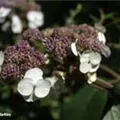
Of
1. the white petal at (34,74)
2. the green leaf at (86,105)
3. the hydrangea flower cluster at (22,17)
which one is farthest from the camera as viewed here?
the hydrangea flower cluster at (22,17)

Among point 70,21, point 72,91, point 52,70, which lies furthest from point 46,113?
point 52,70

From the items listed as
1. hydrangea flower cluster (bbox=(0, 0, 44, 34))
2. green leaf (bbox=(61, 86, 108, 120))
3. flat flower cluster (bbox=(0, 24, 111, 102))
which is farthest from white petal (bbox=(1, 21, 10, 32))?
flat flower cluster (bbox=(0, 24, 111, 102))

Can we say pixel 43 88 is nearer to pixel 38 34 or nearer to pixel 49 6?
pixel 38 34

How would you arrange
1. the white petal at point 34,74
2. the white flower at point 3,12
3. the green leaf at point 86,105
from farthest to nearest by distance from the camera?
1. the white flower at point 3,12
2. the green leaf at point 86,105
3. the white petal at point 34,74

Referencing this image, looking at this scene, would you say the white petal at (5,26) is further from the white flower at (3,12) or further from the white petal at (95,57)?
the white petal at (95,57)

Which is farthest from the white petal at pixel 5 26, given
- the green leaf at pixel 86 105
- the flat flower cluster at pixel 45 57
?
the flat flower cluster at pixel 45 57

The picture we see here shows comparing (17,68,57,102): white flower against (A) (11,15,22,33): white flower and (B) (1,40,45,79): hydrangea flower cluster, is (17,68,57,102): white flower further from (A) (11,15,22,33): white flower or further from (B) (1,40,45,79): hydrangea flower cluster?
(A) (11,15,22,33): white flower

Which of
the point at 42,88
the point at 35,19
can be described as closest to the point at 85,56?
the point at 42,88
